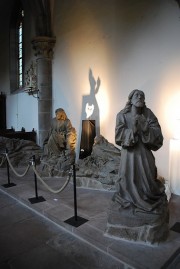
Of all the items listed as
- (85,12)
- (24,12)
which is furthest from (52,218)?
(24,12)

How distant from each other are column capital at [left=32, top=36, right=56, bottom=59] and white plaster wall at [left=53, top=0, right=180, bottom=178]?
21cm

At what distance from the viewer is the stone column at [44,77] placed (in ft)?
28.4

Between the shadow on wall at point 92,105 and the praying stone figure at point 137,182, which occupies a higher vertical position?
the shadow on wall at point 92,105

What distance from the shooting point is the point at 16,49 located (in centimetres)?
1173

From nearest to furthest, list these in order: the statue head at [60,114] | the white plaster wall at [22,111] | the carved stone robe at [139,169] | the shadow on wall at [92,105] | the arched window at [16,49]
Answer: the carved stone robe at [139,169]
the statue head at [60,114]
the shadow on wall at [92,105]
the white plaster wall at [22,111]
the arched window at [16,49]

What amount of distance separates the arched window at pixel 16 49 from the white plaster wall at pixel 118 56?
334 centimetres

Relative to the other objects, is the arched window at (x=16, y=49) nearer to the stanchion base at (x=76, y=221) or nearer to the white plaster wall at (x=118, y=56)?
the white plaster wall at (x=118, y=56)

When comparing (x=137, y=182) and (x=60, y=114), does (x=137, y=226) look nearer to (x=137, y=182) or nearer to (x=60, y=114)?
(x=137, y=182)

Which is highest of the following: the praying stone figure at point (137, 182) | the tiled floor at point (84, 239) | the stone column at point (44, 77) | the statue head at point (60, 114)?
the stone column at point (44, 77)

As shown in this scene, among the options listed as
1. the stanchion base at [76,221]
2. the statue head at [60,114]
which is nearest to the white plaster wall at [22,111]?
the statue head at [60,114]

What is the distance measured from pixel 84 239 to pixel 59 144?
3.39 m

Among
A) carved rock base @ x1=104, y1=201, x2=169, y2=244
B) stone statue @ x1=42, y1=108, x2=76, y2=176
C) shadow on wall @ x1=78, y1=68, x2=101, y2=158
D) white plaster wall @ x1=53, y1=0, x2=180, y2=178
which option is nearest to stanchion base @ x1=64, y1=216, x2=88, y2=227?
carved rock base @ x1=104, y1=201, x2=169, y2=244

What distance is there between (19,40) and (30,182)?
8.45 metres

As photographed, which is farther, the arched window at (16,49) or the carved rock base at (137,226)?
the arched window at (16,49)
